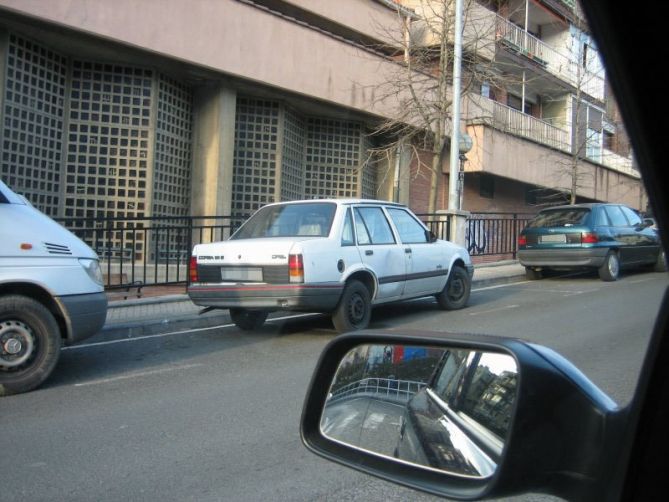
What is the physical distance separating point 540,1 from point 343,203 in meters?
15.3

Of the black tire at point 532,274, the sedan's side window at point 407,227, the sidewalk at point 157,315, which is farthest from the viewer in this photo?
the black tire at point 532,274

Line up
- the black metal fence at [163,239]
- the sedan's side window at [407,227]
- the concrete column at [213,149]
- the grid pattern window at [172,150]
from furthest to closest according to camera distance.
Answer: the concrete column at [213,149] → the grid pattern window at [172,150] → the black metal fence at [163,239] → the sedan's side window at [407,227]

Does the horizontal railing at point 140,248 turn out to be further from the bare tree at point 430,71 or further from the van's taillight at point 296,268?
the bare tree at point 430,71

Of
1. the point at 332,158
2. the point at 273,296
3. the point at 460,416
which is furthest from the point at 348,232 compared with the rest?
the point at 332,158

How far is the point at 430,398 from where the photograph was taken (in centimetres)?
183

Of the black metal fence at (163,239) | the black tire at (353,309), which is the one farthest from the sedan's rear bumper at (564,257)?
the black tire at (353,309)

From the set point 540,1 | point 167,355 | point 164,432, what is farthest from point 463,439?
point 540,1

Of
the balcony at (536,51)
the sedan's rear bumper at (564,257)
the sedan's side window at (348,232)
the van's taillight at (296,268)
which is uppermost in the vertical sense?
the balcony at (536,51)

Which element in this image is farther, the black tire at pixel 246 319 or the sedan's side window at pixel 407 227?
the sedan's side window at pixel 407 227

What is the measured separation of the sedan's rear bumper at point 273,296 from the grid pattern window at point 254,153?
29.7 feet

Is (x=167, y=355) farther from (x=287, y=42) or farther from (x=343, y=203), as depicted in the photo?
(x=287, y=42)

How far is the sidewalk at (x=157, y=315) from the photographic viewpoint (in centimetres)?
867

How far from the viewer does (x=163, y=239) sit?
14.3 metres

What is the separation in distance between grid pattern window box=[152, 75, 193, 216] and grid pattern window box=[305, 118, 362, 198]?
14.1 feet
